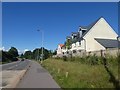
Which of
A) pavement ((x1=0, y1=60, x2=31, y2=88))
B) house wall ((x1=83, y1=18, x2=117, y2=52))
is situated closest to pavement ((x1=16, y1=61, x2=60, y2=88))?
pavement ((x1=0, y1=60, x2=31, y2=88))

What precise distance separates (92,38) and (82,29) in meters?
6.42

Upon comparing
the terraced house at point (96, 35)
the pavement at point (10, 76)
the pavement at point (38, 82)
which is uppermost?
the terraced house at point (96, 35)

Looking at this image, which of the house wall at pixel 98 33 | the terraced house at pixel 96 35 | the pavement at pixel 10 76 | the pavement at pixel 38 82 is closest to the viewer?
the pavement at pixel 38 82

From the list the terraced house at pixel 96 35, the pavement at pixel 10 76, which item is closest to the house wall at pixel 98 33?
the terraced house at pixel 96 35

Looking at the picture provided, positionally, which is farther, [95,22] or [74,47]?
[74,47]

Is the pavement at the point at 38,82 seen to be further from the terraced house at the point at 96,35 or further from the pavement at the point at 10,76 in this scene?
the terraced house at the point at 96,35

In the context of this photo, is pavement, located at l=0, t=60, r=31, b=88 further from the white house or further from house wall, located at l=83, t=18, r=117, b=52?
house wall, located at l=83, t=18, r=117, b=52

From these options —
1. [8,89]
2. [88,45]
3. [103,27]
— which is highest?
[103,27]

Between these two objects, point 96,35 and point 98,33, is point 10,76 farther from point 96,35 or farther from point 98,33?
point 98,33

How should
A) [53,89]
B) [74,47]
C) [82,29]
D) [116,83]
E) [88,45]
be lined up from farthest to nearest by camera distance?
[74,47], [82,29], [88,45], [53,89], [116,83]

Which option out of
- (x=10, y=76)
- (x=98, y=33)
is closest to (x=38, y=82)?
(x=10, y=76)

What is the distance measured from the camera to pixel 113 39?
195 feet

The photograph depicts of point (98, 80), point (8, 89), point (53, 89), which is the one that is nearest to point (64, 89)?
point (53, 89)

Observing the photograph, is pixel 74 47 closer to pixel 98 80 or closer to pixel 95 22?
pixel 95 22
